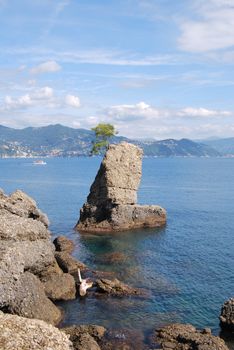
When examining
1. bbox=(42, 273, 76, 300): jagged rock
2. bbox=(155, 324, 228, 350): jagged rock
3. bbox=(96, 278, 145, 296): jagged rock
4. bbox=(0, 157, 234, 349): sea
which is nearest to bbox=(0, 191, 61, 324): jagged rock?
bbox=(42, 273, 76, 300): jagged rock

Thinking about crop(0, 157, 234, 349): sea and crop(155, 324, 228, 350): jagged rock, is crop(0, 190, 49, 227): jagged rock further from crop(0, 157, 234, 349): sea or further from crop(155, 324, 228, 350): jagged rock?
crop(155, 324, 228, 350): jagged rock

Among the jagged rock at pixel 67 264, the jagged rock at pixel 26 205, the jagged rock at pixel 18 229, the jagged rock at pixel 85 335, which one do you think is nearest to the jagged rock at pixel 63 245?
the jagged rock at pixel 26 205

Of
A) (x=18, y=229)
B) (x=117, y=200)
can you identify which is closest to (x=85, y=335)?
(x=18, y=229)

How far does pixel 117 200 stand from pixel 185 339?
44.8 meters

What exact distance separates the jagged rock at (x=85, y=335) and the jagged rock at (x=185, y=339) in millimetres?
4759

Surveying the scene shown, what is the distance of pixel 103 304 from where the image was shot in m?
42.3

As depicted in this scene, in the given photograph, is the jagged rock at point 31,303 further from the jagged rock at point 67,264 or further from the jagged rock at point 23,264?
the jagged rock at point 67,264

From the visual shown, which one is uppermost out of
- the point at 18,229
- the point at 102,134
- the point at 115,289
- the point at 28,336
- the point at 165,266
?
the point at 102,134

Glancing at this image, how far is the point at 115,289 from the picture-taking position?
4509cm

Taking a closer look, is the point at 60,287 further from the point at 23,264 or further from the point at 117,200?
the point at 117,200

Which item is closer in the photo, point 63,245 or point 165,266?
point 165,266

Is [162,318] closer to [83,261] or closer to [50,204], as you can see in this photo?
[83,261]

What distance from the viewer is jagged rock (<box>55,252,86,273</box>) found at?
170 ft

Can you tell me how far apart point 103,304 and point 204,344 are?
13108 millimetres
